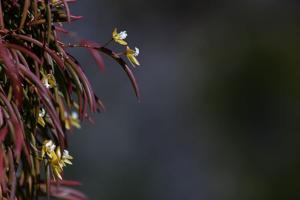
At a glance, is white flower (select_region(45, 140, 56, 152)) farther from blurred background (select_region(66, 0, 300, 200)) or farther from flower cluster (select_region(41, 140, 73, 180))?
blurred background (select_region(66, 0, 300, 200))

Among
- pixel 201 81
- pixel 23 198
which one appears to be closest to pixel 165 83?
pixel 201 81

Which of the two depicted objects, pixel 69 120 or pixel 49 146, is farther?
pixel 69 120

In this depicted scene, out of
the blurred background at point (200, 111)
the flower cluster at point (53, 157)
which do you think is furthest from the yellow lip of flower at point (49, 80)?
the blurred background at point (200, 111)

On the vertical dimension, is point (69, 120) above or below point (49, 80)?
below

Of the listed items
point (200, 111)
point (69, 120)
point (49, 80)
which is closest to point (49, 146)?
point (49, 80)

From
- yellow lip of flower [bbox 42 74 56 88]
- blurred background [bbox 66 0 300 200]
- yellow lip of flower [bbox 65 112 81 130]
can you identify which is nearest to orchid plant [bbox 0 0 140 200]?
yellow lip of flower [bbox 42 74 56 88]

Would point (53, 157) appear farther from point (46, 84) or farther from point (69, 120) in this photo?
point (69, 120)

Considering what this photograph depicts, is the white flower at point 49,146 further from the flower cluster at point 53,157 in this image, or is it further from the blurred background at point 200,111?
the blurred background at point 200,111

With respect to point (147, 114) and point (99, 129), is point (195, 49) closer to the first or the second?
point (147, 114)

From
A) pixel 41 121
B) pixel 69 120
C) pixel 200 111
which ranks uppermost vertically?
pixel 41 121

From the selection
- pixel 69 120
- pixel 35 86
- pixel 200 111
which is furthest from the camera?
pixel 200 111
